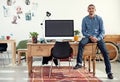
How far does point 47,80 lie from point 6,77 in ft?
3.03

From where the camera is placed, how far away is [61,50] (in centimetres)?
571

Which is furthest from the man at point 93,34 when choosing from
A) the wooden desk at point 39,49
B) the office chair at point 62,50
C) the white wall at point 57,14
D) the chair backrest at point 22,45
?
the white wall at point 57,14

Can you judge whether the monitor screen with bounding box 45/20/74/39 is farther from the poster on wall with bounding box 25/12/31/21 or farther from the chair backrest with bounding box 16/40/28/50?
the poster on wall with bounding box 25/12/31/21

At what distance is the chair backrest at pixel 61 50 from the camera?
5.67m

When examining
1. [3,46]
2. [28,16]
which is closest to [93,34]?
[3,46]

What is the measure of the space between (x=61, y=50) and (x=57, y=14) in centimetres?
365

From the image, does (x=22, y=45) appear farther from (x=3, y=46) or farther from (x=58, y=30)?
(x=58, y=30)

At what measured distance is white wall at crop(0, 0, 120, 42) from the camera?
9.06 metres

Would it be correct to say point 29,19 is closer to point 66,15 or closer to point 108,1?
point 66,15

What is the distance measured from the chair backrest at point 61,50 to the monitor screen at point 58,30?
1.03ft

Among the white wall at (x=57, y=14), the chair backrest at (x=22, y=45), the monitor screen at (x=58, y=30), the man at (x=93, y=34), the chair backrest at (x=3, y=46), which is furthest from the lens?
the white wall at (x=57, y=14)

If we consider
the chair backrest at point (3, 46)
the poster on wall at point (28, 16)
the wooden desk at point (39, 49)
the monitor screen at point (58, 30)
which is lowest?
the chair backrest at point (3, 46)

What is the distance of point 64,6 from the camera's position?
Result: 30.4ft

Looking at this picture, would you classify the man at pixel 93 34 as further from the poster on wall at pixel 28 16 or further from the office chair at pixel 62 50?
the poster on wall at pixel 28 16
